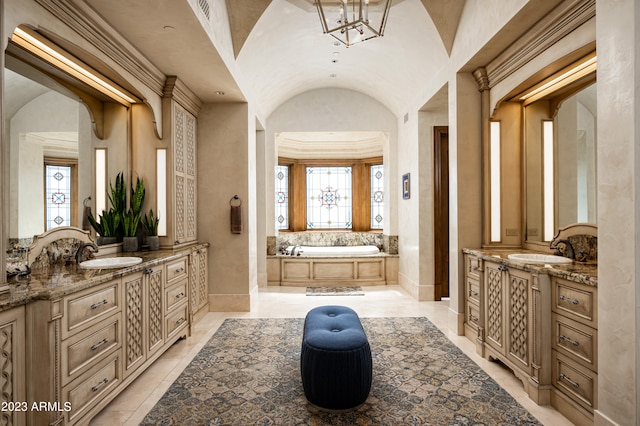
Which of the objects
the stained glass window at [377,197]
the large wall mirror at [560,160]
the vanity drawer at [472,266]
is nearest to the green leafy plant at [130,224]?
the vanity drawer at [472,266]

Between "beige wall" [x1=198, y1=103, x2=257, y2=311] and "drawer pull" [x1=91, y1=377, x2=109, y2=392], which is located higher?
"beige wall" [x1=198, y1=103, x2=257, y2=311]

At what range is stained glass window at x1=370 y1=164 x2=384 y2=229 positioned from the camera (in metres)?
7.71

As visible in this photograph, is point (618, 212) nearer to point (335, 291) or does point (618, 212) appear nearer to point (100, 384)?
point (100, 384)

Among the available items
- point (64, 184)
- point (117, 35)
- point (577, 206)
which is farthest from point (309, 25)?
point (577, 206)

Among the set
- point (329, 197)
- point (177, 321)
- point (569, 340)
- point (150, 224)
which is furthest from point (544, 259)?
point (329, 197)

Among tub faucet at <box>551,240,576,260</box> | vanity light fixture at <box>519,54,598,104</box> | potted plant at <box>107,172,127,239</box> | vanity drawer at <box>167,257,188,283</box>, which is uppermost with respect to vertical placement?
vanity light fixture at <box>519,54,598,104</box>

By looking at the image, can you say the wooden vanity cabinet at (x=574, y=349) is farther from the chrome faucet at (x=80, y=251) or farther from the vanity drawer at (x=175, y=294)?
the chrome faucet at (x=80, y=251)

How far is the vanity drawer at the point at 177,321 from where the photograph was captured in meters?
3.21

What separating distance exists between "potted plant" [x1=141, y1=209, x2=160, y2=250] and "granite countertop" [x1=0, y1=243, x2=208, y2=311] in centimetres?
86

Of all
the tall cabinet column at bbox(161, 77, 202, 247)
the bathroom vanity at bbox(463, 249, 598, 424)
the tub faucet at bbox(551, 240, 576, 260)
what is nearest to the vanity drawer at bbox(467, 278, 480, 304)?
the bathroom vanity at bbox(463, 249, 598, 424)

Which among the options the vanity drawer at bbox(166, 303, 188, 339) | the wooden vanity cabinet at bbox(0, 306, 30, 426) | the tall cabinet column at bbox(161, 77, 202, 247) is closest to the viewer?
the wooden vanity cabinet at bbox(0, 306, 30, 426)

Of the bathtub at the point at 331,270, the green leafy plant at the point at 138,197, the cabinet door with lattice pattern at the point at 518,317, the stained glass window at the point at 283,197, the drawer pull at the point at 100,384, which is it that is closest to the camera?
the drawer pull at the point at 100,384

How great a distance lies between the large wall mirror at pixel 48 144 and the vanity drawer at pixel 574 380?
3239 millimetres

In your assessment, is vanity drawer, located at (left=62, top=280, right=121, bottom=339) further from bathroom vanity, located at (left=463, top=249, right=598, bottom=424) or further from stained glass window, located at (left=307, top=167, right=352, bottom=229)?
stained glass window, located at (left=307, top=167, right=352, bottom=229)
